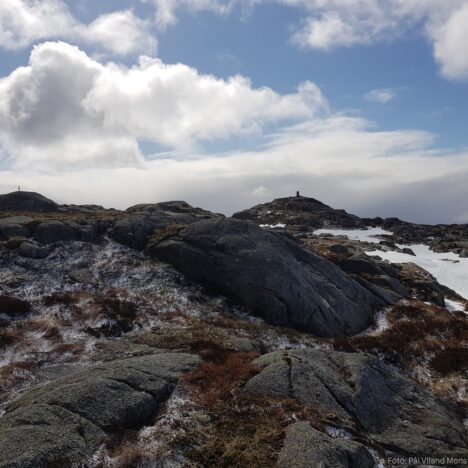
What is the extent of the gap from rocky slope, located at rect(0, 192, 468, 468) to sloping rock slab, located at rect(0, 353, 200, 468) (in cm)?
6

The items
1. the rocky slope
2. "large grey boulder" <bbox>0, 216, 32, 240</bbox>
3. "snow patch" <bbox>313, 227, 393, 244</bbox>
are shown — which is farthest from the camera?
"snow patch" <bbox>313, 227, 393, 244</bbox>

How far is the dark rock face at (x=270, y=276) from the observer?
1271 inches

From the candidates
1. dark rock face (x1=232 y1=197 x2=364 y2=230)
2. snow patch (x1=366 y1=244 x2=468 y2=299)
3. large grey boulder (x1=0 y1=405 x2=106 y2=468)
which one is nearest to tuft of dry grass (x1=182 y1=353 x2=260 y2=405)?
large grey boulder (x1=0 y1=405 x2=106 y2=468)

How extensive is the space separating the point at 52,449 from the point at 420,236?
10167cm

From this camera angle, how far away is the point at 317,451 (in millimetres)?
13234

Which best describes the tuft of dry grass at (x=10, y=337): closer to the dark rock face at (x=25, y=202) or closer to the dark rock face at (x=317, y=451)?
the dark rock face at (x=317, y=451)

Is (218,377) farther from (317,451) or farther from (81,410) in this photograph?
(317,451)

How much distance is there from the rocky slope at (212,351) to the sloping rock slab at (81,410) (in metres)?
0.06

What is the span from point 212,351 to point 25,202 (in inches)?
1729

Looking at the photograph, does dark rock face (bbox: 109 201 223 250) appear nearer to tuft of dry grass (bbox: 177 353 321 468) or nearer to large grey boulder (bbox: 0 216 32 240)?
large grey boulder (bbox: 0 216 32 240)

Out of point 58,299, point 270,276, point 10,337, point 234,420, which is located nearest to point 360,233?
point 270,276

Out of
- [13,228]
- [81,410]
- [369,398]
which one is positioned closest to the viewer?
[81,410]

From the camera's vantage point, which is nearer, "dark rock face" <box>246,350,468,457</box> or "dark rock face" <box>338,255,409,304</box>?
"dark rock face" <box>246,350,468,457</box>

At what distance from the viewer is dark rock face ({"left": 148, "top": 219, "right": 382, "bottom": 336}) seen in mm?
32281
